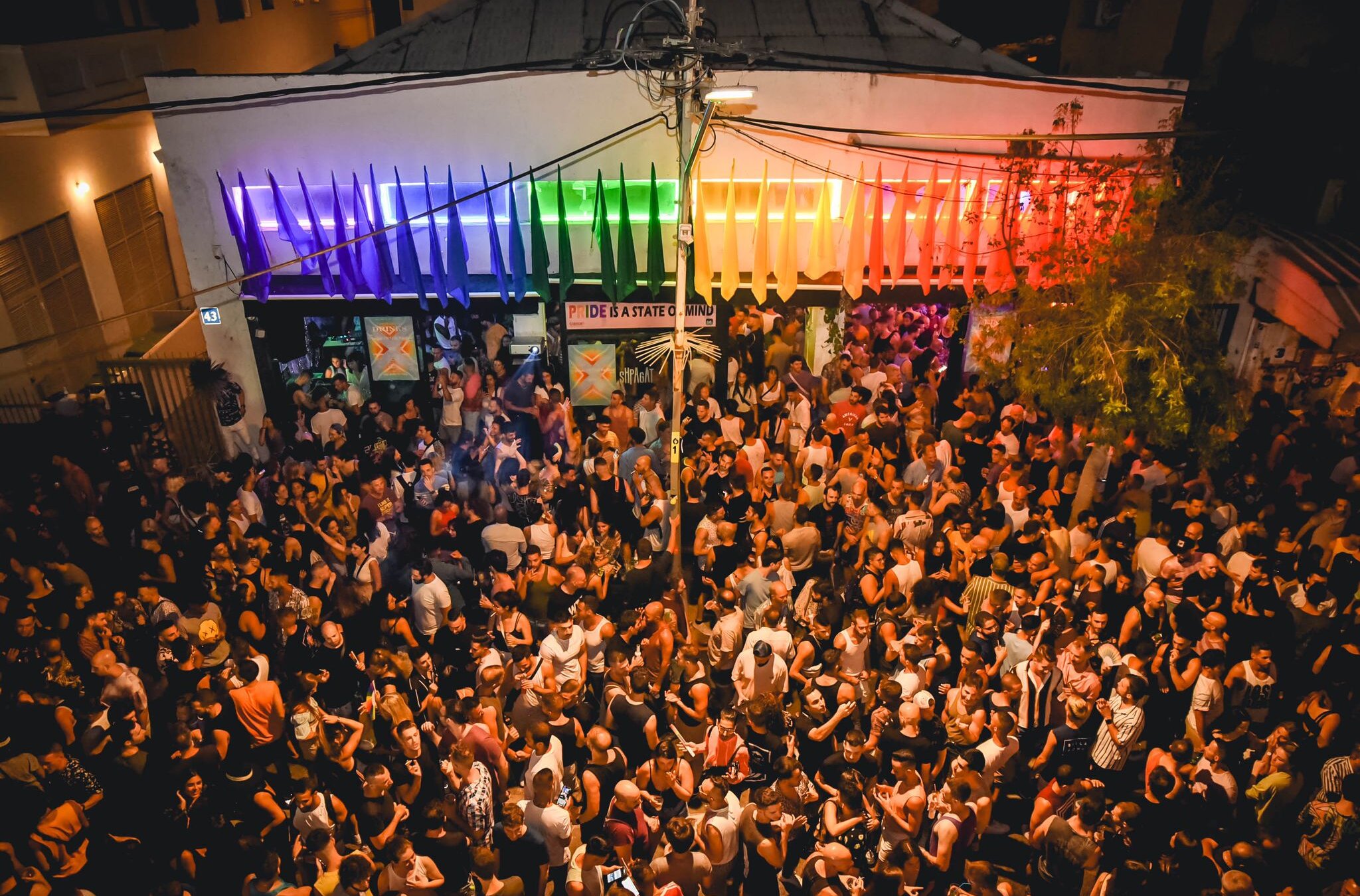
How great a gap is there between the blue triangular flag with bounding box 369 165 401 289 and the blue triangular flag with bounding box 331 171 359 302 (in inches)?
14.7

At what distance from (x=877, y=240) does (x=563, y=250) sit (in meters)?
4.37

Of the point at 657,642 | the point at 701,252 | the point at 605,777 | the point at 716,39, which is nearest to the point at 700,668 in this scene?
the point at 657,642

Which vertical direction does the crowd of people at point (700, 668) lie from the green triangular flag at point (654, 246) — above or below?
below

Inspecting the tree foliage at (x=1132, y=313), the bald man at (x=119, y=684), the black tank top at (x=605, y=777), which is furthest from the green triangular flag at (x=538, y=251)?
the black tank top at (x=605, y=777)

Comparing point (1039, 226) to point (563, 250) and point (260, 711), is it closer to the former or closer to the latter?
point (563, 250)

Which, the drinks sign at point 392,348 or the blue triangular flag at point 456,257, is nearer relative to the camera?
the blue triangular flag at point 456,257

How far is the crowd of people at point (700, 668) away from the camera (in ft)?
17.3

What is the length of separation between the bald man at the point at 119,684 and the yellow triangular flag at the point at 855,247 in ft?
30.4

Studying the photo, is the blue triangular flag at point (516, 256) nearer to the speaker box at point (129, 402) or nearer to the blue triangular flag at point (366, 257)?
the blue triangular flag at point (366, 257)

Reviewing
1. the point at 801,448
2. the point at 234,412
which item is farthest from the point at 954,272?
the point at 234,412

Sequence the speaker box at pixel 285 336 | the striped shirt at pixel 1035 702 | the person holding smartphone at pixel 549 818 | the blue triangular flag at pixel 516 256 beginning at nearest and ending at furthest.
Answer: the person holding smartphone at pixel 549 818 < the striped shirt at pixel 1035 702 < the blue triangular flag at pixel 516 256 < the speaker box at pixel 285 336

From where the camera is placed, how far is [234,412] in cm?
1257

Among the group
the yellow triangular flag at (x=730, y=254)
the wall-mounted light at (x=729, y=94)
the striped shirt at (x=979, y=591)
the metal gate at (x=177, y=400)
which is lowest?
the metal gate at (x=177, y=400)

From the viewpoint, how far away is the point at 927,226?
35.9 ft
